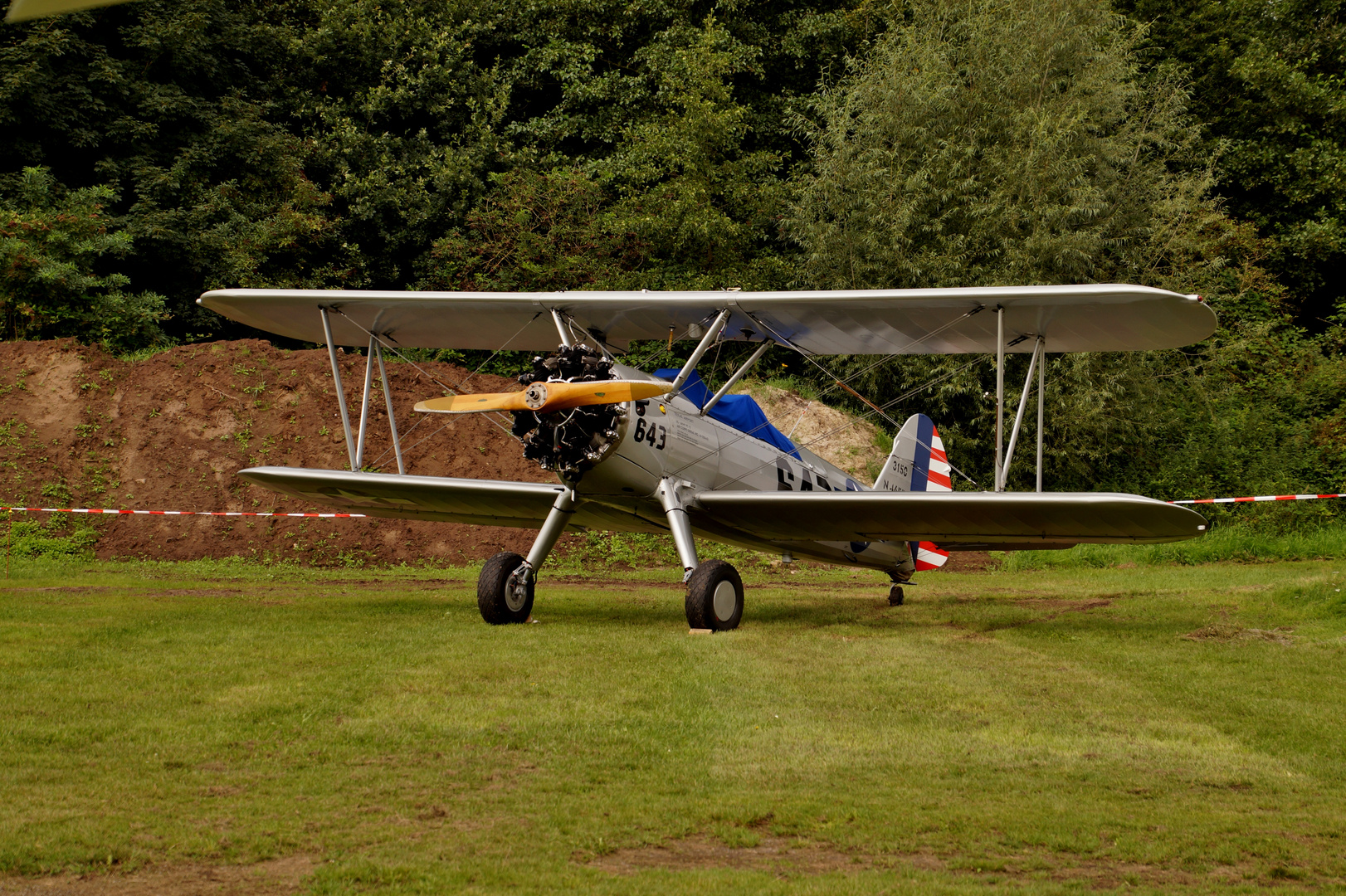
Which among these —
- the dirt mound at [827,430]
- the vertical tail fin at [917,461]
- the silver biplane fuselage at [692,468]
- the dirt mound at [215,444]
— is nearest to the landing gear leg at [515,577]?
the silver biplane fuselage at [692,468]

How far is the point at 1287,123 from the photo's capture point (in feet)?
94.1

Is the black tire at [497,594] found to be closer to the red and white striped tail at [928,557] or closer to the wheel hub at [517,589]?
the wheel hub at [517,589]

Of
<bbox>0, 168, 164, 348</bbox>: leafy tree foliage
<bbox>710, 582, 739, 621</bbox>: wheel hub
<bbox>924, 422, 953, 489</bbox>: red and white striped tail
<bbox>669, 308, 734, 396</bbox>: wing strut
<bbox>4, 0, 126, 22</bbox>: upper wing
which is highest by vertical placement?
<bbox>0, 168, 164, 348</bbox>: leafy tree foliage

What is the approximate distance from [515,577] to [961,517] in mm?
3969

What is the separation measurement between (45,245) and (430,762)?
19.6 m

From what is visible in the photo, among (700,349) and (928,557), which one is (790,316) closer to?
(700,349)

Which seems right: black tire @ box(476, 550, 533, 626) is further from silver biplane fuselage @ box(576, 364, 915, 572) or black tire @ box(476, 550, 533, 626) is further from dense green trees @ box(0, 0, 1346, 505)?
dense green trees @ box(0, 0, 1346, 505)

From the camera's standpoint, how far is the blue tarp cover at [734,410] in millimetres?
11180

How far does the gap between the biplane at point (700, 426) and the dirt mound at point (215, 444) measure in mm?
6310

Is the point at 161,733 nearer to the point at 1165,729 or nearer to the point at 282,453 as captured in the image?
the point at 1165,729

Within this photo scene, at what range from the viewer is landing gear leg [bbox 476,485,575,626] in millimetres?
9898

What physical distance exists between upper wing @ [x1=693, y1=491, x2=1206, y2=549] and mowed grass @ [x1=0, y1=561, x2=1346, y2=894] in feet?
3.02

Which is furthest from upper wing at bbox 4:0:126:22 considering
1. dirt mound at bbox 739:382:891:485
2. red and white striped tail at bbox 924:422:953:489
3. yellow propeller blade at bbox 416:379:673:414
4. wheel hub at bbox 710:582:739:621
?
dirt mound at bbox 739:382:891:485

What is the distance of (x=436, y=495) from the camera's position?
37.3 feet
